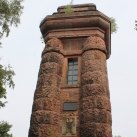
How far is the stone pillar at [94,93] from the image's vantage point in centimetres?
657

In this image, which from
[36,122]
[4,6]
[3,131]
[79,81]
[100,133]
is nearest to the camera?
[100,133]

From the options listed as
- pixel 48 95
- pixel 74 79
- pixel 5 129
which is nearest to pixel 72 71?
pixel 74 79

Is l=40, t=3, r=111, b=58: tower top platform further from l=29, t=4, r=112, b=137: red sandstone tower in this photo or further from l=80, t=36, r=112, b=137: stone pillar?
l=80, t=36, r=112, b=137: stone pillar

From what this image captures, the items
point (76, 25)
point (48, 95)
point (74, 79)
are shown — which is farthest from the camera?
point (76, 25)

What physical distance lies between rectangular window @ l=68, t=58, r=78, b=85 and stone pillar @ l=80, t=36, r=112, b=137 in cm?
46

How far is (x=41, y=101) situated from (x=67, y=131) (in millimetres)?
1271

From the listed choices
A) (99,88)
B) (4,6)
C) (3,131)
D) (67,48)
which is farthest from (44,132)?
(4,6)

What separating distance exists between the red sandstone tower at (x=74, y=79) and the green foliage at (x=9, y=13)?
22.2 feet

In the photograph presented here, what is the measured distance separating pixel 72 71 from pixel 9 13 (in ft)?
30.5

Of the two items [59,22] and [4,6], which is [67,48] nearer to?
[59,22]

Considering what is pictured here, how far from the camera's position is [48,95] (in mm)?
7371

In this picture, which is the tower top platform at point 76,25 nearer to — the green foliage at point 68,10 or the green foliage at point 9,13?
the green foliage at point 68,10

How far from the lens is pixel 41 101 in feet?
23.8

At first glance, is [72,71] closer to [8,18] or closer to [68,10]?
[68,10]
